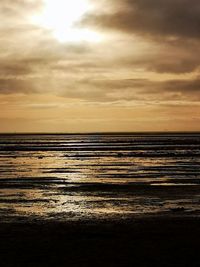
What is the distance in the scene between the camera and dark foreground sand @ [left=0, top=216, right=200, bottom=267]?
12234 mm

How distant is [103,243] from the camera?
14297 millimetres

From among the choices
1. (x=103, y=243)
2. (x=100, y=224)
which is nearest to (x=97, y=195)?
(x=100, y=224)

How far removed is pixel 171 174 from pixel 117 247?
2552 cm

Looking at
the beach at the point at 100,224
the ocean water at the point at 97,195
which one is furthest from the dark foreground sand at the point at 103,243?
the ocean water at the point at 97,195

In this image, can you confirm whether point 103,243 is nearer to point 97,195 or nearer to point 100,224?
point 100,224

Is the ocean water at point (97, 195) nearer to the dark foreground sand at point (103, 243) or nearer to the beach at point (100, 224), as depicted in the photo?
the beach at point (100, 224)

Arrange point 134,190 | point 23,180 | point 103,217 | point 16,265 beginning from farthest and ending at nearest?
1. point 23,180
2. point 134,190
3. point 103,217
4. point 16,265

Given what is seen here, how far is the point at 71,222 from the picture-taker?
17.7 metres

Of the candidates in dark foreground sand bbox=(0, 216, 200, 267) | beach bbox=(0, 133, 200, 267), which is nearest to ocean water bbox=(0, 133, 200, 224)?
beach bbox=(0, 133, 200, 267)

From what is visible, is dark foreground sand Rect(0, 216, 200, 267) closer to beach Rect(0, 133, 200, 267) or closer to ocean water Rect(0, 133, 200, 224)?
beach Rect(0, 133, 200, 267)

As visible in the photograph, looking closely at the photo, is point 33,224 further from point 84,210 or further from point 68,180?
point 68,180

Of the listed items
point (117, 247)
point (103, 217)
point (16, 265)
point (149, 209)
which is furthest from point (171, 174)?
point (16, 265)

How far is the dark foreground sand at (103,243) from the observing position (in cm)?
1223

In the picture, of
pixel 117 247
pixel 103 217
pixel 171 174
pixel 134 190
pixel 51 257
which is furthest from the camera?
pixel 171 174
